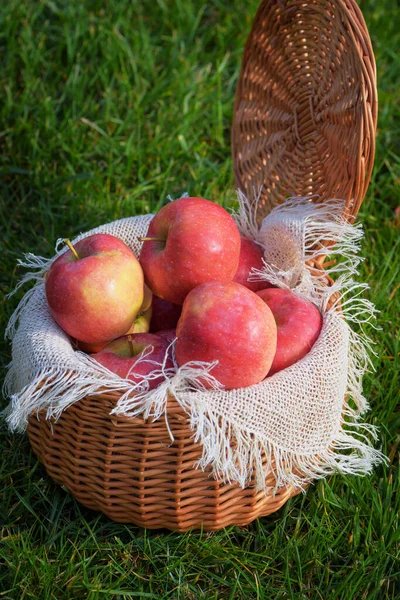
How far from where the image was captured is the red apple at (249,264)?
5.60 ft

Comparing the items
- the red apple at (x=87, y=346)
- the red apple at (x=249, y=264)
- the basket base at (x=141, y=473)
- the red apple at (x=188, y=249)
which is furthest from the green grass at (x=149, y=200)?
the red apple at (x=188, y=249)

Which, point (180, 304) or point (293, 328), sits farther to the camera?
point (180, 304)

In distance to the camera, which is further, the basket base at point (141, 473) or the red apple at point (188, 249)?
the red apple at point (188, 249)

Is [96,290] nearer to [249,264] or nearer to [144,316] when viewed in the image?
[144,316]

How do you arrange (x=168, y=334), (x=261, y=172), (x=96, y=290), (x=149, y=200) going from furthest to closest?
(x=149, y=200) → (x=261, y=172) → (x=168, y=334) → (x=96, y=290)

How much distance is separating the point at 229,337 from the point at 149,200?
1154 mm

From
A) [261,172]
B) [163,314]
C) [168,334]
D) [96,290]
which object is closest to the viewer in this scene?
[96,290]

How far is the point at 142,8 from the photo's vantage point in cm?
295

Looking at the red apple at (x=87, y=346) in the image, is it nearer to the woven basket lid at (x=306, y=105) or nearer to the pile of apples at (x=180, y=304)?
the pile of apples at (x=180, y=304)

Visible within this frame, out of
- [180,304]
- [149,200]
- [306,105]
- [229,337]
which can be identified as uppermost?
[306,105]

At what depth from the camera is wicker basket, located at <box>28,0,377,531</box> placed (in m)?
1.32

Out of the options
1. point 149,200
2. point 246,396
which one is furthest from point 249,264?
point 149,200

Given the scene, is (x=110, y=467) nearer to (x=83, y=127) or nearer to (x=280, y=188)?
(x=280, y=188)

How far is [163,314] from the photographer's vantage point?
1.68 metres
